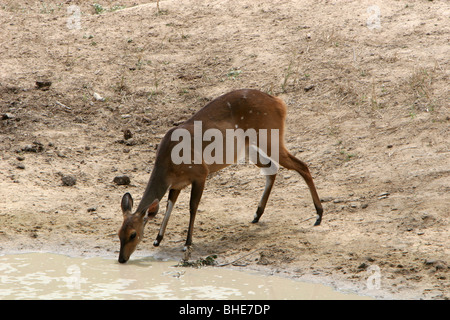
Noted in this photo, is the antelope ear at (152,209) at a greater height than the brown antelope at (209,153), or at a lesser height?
lesser

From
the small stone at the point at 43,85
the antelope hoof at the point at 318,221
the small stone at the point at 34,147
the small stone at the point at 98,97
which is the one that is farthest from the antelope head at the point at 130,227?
the small stone at the point at 43,85

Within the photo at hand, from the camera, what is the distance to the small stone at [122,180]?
9797 millimetres

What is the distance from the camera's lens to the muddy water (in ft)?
21.7

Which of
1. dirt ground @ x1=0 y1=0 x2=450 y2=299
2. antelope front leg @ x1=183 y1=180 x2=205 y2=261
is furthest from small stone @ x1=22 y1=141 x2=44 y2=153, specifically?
antelope front leg @ x1=183 y1=180 x2=205 y2=261

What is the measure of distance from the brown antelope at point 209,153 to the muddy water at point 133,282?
1.35ft

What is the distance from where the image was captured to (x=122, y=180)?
9.81 m

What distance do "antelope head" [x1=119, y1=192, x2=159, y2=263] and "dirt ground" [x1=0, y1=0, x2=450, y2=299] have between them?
16.3 inches

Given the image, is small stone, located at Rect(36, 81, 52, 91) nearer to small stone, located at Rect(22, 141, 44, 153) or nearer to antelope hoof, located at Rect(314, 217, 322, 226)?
small stone, located at Rect(22, 141, 44, 153)

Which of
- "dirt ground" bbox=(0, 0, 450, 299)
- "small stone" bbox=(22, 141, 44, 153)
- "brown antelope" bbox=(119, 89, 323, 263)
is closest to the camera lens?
"dirt ground" bbox=(0, 0, 450, 299)

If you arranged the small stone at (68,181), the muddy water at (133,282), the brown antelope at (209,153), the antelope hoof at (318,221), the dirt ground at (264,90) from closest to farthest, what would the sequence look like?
the muddy water at (133,282) → the dirt ground at (264,90) → the brown antelope at (209,153) → the antelope hoof at (318,221) → the small stone at (68,181)

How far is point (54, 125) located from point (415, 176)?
5.74 meters

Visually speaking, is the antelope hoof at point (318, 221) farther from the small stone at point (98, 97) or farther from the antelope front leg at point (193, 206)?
the small stone at point (98, 97)
